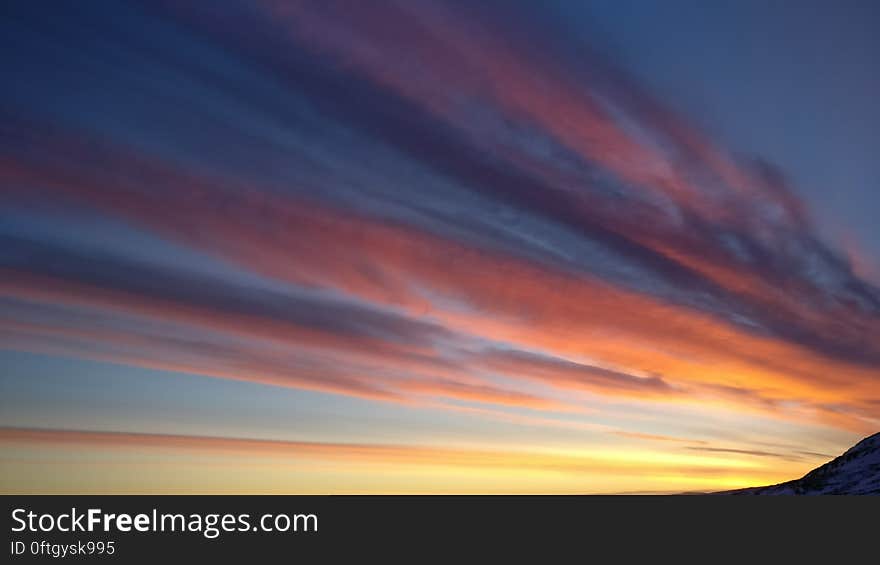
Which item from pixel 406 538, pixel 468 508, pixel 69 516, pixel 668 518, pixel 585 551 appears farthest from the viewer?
pixel 468 508

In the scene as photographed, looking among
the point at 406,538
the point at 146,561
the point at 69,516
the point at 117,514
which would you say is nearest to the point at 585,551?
the point at 406,538

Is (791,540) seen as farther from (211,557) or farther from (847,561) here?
(211,557)

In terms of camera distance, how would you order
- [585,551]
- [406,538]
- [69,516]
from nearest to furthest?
[585,551] → [69,516] → [406,538]

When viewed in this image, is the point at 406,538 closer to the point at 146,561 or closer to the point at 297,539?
the point at 297,539

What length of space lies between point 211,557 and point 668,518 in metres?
51.5

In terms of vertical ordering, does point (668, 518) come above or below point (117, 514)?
below

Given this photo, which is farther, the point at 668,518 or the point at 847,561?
the point at 668,518

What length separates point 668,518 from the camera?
79.6m

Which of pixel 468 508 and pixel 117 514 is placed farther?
pixel 468 508

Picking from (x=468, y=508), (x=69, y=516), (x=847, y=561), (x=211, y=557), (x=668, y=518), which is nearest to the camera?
(x=847, y=561)

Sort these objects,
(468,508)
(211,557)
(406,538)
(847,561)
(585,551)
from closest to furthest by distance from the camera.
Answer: (847,561)
(211,557)
(585,551)
(406,538)
(468,508)

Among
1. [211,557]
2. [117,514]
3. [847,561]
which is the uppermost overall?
[117,514]

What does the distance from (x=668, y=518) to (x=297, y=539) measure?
44159 millimetres

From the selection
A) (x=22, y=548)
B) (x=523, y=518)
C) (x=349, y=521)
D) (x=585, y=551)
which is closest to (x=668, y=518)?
(x=523, y=518)
